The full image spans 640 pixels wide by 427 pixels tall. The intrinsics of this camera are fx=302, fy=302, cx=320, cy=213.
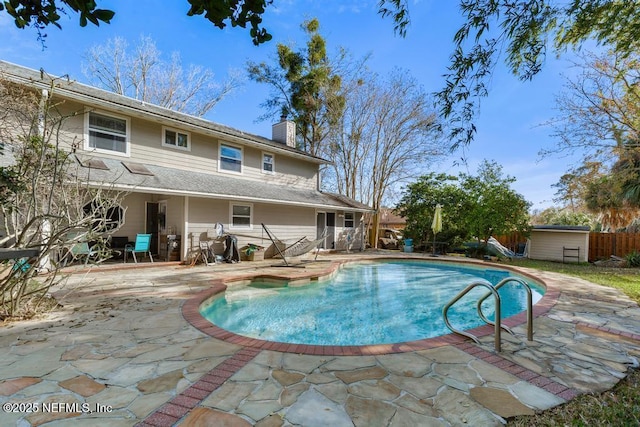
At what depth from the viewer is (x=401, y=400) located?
8.14 feet

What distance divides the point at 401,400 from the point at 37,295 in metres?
5.43

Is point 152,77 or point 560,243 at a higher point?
point 152,77

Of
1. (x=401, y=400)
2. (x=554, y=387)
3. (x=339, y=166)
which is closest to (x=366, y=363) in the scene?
(x=401, y=400)

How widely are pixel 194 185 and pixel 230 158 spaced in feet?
9.78

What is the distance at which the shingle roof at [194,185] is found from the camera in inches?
319

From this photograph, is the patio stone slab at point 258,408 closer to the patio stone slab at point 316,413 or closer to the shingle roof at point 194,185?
the patio stone slab at point 316,413

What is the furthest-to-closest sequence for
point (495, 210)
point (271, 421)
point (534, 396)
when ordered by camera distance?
point (495, 210) < point (534, 396) < point (271, 421)

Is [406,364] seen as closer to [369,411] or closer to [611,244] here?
[369,411]

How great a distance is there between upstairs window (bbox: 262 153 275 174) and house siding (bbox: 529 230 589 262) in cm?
1368

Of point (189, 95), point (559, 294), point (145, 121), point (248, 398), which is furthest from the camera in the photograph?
point (189, 95)

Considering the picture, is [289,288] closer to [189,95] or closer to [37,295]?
[37,295]

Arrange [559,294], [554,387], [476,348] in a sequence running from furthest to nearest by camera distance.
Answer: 1. [559,294]
2. [476,348]
3. [554,387]

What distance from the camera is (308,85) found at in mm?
18297

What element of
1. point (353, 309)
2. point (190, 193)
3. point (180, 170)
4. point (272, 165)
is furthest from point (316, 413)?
point (272, 165)
